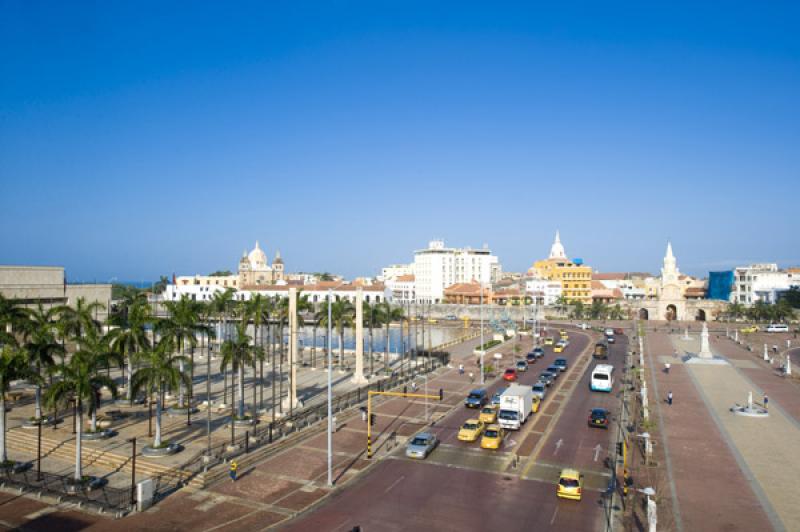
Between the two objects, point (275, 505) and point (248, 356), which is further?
point (248, 356)

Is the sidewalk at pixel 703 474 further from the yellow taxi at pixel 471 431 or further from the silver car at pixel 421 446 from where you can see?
the silver car at pixel 421 446

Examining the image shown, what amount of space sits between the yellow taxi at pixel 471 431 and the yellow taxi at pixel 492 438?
2.22ft

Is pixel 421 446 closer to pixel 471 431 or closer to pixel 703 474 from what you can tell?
pixel 471 431

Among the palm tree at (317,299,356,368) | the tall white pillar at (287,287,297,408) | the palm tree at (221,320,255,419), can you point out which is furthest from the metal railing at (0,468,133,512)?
the palm tree at (317,299,356,368)

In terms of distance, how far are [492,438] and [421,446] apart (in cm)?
499

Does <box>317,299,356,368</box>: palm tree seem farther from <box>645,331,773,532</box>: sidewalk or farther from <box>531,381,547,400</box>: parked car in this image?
<box>645,331,773,532</box>: sidewalk

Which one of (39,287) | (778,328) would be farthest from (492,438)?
(778,328)

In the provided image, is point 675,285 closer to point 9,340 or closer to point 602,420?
point 602,420

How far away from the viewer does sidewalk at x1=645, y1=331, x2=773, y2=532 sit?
90.7ft

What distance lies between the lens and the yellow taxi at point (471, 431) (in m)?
40.5

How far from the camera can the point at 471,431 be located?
134ft

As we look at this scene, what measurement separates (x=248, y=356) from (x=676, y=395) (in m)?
40.6

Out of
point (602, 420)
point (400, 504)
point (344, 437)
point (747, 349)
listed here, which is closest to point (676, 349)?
point (747, 349)

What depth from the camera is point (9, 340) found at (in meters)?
44.5
